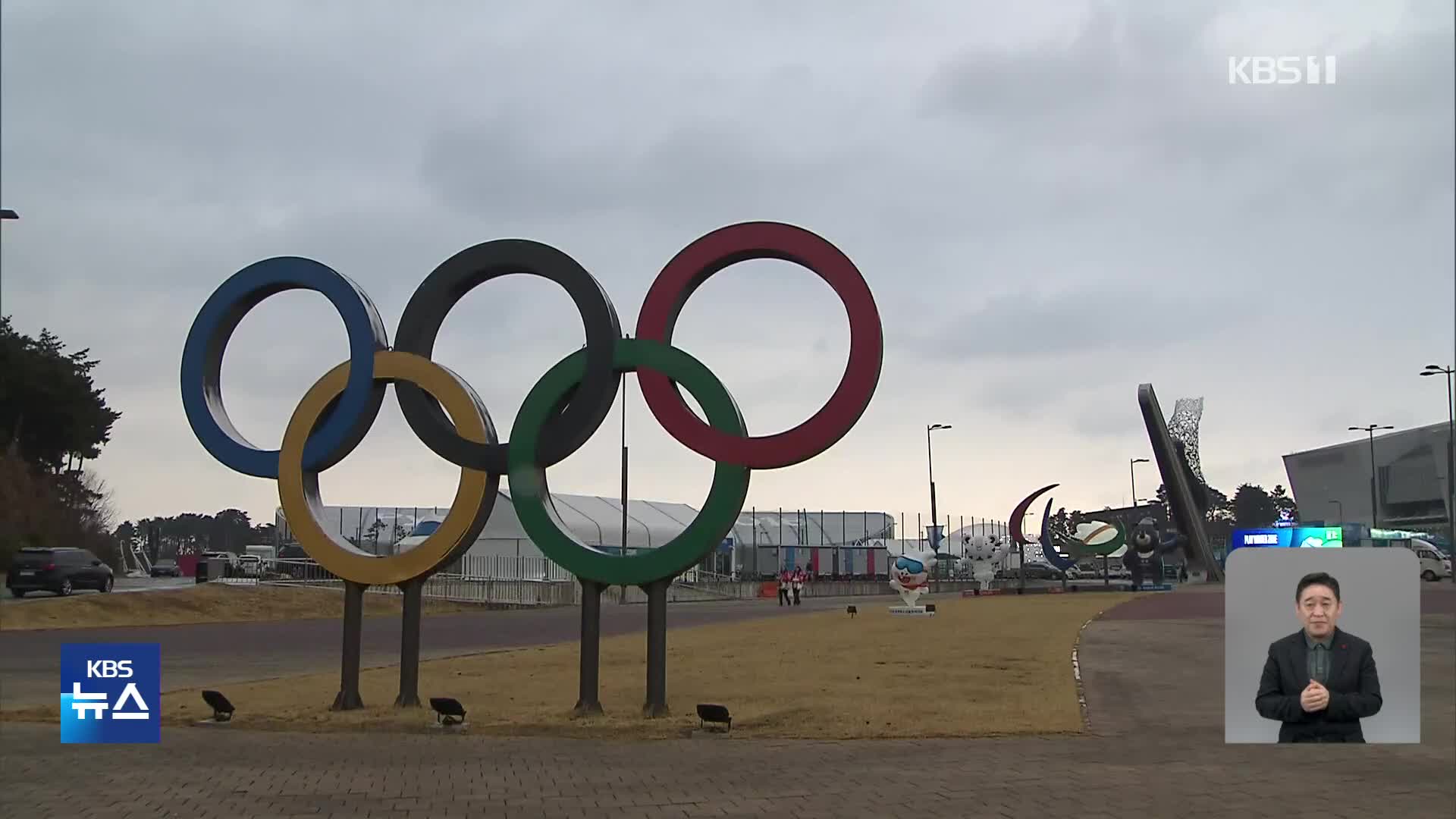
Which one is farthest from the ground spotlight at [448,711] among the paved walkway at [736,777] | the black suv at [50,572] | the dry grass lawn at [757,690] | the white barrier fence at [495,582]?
the white barrier fence at [495,582]

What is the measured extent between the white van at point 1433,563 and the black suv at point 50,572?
52.8 m

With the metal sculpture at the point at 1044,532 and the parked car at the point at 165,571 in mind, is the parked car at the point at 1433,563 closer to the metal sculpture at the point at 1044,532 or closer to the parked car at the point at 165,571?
the metal sculpture at the point at 1044,532

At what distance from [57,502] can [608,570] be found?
38.0 metres

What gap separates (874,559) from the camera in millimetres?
74875

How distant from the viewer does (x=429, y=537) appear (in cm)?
1432

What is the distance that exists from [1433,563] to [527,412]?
56.5 m

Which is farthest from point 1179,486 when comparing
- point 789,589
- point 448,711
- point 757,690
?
point 448,711

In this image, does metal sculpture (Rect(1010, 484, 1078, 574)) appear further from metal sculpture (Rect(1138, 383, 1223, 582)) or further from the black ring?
the black ring

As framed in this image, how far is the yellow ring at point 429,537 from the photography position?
1408 centimetres

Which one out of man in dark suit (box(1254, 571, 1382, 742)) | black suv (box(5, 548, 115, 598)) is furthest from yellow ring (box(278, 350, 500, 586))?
black suv (box(5, 548, 115, 598))

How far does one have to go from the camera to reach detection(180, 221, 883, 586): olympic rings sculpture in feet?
43.4

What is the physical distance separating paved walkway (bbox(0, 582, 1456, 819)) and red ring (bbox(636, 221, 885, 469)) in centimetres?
311

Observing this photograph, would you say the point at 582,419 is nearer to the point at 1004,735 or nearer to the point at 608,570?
the point at 608,570

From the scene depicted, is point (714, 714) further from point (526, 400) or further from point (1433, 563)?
point (1433, 563)
